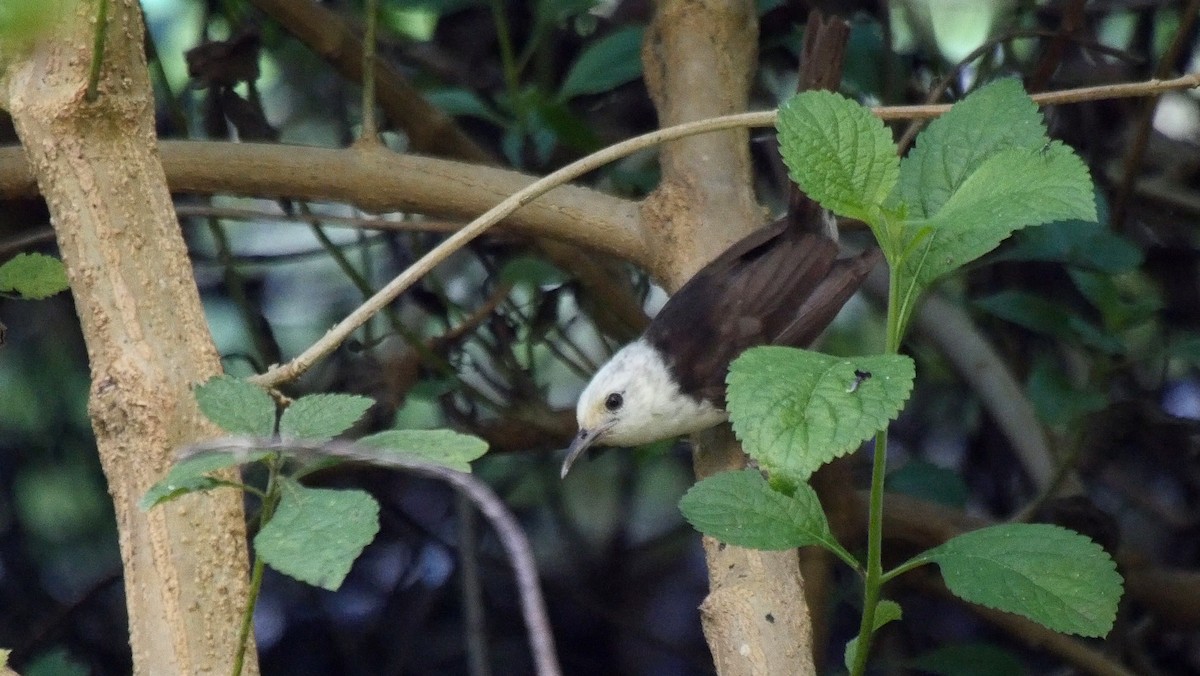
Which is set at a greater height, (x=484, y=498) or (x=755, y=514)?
(x=484, y=498)

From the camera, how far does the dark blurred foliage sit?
3.17 meters

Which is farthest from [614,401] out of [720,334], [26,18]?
[26,18]

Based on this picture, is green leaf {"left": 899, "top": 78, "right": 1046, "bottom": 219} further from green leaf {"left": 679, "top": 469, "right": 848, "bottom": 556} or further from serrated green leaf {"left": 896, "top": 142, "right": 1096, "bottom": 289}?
green leaf {"left": 679, "top": 469, "right": 848, "bottom": 556}

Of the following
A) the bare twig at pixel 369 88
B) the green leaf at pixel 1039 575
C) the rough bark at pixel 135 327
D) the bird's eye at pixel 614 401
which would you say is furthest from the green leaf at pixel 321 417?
the bird's eye at pixel 614 401

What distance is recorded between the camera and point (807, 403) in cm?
125

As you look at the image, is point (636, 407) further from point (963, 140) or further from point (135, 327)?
point (135, 327)

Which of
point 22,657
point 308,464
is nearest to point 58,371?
point 22,657

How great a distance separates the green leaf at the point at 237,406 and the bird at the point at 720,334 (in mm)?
1667

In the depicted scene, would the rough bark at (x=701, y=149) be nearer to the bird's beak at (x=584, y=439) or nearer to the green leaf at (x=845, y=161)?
the bird's beak at (x=584, y=439)

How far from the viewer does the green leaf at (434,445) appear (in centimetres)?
111

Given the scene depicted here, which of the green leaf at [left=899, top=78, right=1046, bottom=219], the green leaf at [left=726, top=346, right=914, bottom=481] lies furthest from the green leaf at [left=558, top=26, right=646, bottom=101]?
the green leaf at [left=726, top=346, right=914, bottom=481]

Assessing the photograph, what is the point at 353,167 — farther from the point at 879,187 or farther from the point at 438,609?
the point at 438,609

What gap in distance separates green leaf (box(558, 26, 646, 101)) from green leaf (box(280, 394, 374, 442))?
1.97m

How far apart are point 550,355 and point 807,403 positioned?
288 cm
